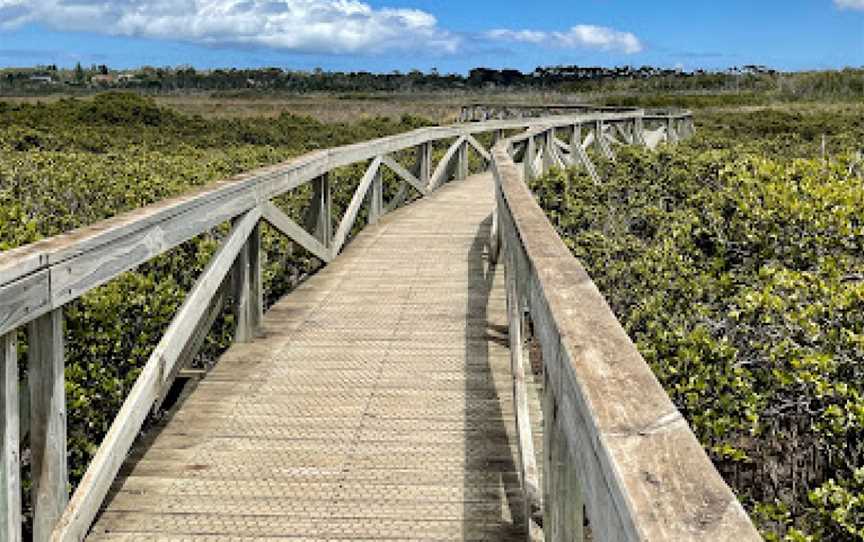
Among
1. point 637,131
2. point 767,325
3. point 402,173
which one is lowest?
point 767,325

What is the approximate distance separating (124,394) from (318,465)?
1.68m

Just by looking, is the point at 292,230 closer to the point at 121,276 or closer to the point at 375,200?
the point at 121,276

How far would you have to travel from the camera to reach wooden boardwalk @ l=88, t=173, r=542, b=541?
133 inches

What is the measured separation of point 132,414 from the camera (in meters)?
3.42

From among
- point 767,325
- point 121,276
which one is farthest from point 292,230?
point 767,325

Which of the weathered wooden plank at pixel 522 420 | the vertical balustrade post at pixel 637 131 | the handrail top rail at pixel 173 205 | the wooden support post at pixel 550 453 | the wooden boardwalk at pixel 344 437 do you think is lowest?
the wooden boardwalk at pixel 344 437

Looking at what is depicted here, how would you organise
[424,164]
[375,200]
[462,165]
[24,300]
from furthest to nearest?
1. [462,165]
2. [424,164]
3. [375,200]
4. [24,300]

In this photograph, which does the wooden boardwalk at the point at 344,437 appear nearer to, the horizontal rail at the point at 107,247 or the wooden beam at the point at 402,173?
the horizontal rail at the point at 107,247

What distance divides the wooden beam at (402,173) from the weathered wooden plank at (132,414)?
5.91m

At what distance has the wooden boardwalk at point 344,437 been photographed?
3.37m

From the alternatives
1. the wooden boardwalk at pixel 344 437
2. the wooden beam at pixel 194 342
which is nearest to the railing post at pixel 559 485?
the wooden boardwalk at pixel 344 437

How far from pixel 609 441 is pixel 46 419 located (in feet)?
6.61

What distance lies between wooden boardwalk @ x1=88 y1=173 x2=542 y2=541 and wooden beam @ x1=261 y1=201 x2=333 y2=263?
1.53 feet

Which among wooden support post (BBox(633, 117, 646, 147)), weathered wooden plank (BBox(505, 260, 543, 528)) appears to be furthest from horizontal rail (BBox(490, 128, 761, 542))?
wooden support post (BBox(633, 117, 646, 147))
